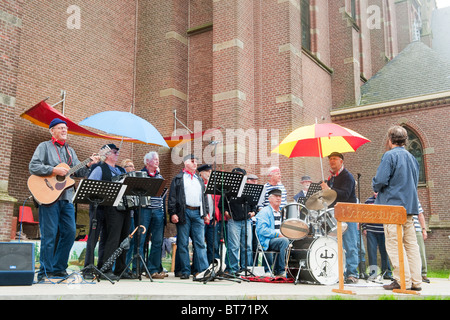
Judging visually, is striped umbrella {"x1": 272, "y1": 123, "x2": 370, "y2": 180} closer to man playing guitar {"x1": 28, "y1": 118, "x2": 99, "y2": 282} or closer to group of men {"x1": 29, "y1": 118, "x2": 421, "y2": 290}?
group of men {"x1": 29, "y1": 118, "x2": 421, "y2": 290}

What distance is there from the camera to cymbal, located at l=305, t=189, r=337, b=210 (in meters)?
7.11

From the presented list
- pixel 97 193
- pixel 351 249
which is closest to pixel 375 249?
pixel 351 249

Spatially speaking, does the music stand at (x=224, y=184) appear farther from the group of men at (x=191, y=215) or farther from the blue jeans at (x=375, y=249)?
the blue jeans at (x=375, y=249)

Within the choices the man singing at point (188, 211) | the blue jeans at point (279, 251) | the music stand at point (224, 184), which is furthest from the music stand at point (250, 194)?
the man singing at point (188, 211)

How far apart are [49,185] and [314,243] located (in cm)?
420

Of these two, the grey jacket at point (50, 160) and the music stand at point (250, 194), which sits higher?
the grey jacket at point (50, 160)

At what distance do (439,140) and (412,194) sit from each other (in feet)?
43.4

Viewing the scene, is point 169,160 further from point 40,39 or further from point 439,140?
point 439,140

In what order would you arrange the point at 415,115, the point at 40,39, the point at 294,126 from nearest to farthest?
the point at 40,39, the point at 294,126, the point at 415,115

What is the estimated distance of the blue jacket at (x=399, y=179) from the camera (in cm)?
602

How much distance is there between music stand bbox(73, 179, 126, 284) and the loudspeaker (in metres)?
0.87

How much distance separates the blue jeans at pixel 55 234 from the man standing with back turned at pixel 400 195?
4.65m
